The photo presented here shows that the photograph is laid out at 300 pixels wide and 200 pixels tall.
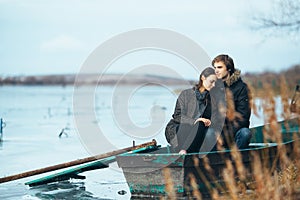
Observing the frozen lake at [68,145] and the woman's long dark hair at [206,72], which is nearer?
the woman's long dark hair at [206,72]

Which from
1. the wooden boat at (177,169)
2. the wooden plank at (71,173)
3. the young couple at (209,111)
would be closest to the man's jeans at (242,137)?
the young couple at (209,111)

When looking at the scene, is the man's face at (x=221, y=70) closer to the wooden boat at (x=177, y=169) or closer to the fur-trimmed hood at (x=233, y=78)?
the fur-trimmed hood at (x=233, y=78)

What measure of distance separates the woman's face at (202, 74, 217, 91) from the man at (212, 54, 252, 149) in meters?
0.23

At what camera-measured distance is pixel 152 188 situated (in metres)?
6.96

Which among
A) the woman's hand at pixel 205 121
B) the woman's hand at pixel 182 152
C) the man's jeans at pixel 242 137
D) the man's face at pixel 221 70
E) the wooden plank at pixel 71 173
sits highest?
the man's face at pixel 221 70

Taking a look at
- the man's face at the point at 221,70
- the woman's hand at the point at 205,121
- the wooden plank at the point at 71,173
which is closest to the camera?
the woman's hand at the point at 205,121

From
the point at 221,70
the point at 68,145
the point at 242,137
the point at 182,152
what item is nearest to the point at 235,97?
the point at 221,70

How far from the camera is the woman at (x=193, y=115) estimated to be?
22.0 feet

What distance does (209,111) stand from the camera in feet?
22.5

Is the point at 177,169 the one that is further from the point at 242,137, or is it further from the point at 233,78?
the point at 233,78

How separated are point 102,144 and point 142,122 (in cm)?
554

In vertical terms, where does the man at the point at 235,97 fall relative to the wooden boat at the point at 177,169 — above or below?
above

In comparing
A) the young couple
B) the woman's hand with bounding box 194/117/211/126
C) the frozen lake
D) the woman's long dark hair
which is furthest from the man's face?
the frozen lake

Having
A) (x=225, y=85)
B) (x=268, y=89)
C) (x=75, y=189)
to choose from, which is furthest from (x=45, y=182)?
(x=268, y=89)
